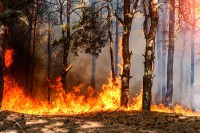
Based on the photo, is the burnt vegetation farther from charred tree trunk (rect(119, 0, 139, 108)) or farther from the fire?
the fire

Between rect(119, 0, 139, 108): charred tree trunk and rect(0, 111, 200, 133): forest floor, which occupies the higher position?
rect(119, 0, 139, 108): charred tree trunk

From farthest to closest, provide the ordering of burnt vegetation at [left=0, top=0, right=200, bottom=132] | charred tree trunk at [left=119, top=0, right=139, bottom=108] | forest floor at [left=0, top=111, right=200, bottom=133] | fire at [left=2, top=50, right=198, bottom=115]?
1. fire at [left=2, top=50, right=198, bottom=115]
2. charred tree trunk at [left=119, top=0, right=139, bottom=108]
3. burnt vegetation at [left=0, top=0, right=200, bottom=132]
4. forest floor at [left=0, top=111, right=200, bottom=133]

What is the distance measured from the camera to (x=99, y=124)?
1001 centimetres

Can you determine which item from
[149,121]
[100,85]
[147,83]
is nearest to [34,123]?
[149,121]

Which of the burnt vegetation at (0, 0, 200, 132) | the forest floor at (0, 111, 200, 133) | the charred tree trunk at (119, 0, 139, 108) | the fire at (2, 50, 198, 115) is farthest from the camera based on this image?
the fire at (2, 50, 198, 115)

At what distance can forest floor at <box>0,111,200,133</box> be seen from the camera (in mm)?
9461

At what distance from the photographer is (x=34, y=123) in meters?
10.3

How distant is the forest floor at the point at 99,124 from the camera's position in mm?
9461

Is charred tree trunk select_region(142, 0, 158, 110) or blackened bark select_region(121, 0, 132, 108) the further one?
blackened bark select_region(121, 0, 132, 108)

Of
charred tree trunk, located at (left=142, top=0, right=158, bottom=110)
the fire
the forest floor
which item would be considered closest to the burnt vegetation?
charred tree trunk, located at (left=142, top=0, right=158, bottom=110)

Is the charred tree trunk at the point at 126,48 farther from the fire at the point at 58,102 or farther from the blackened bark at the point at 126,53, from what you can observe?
the fire at the point at 58,102

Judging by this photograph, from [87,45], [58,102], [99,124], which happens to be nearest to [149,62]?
[99,124]

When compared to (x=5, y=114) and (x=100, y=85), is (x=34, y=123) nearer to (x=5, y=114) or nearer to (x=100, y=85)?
(x=5, y=114)

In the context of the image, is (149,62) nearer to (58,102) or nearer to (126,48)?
(126,48)
